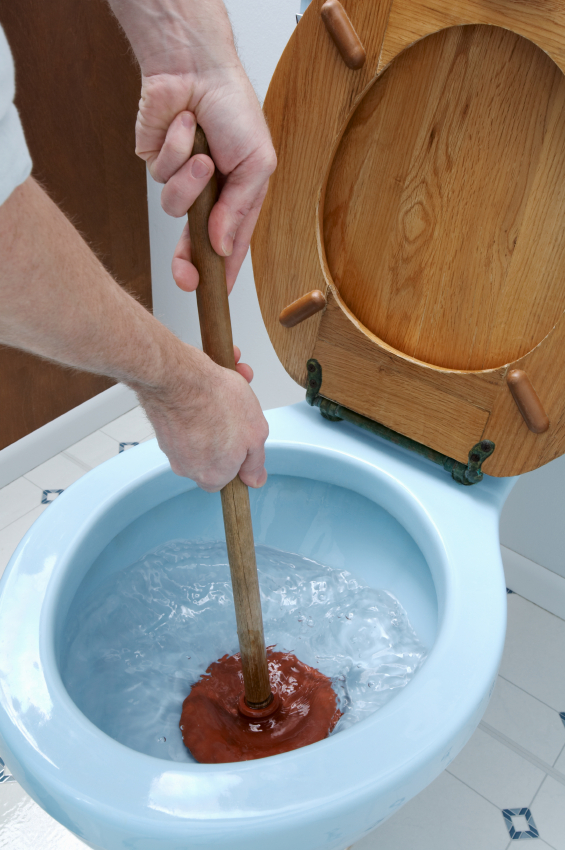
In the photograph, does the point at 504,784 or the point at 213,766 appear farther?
the point at 504,784

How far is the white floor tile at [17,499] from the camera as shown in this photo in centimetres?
140

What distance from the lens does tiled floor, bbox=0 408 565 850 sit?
0.94 meters

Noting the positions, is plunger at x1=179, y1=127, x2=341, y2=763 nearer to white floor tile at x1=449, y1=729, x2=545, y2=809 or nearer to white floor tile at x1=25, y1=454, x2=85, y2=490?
Result: white floor tile at x1=449, y1=729, x2=545, y2=809

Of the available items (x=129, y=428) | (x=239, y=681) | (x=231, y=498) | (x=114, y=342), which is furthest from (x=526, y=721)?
(x=129, y=428)

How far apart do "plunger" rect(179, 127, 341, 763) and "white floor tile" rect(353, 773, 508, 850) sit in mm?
354

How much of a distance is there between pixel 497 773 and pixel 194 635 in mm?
554

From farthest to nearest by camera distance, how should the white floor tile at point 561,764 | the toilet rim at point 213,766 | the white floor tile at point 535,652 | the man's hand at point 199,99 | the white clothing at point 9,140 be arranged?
the white floor tile at point 535,652
the white floor tile at point 561,764
the man's hand at point 199,99
the toilet rim at point 213,766
the white clothing at point 9,140

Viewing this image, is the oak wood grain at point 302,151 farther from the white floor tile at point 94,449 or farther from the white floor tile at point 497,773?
the white floor tile at point 94,449

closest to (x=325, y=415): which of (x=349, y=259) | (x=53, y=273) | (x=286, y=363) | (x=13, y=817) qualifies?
(x=286, y=363)

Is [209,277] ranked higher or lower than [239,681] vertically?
higher

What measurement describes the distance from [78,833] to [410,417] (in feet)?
1.69

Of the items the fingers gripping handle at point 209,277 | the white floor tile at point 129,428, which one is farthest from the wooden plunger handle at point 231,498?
the white floor tile at point 129,428

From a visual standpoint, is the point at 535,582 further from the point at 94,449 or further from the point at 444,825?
the point at 94,449

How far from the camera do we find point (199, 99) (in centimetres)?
62
